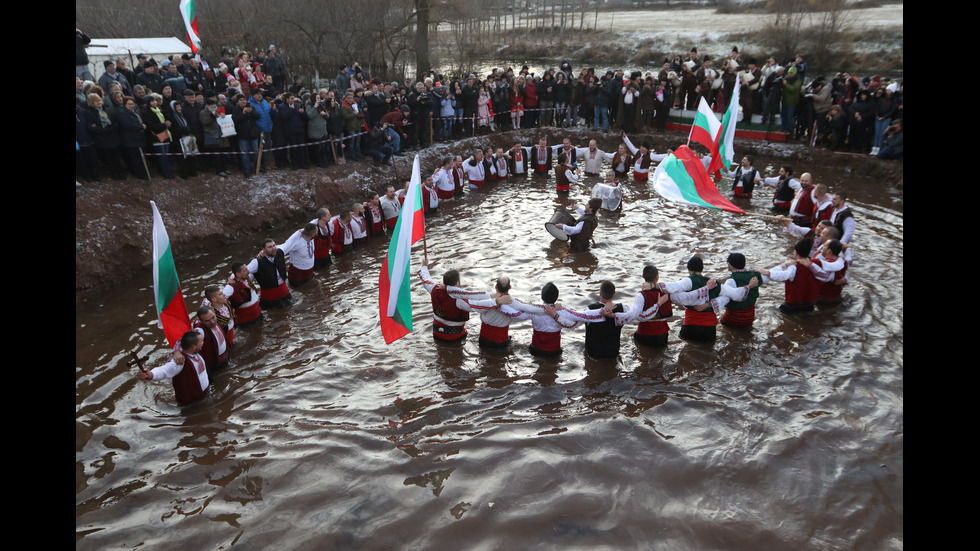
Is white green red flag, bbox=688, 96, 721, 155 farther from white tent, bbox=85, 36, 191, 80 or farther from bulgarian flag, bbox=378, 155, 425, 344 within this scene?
white tent, bbox=85, 36, 191, 80

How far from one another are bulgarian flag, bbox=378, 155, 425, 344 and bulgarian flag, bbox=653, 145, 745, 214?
497cm

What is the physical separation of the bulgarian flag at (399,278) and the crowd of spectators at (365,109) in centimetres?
782

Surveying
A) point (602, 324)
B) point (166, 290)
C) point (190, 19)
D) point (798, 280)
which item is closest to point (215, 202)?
point (166, 290)

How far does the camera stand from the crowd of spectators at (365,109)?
1231cm

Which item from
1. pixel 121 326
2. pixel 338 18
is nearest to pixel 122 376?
pixel 121 326

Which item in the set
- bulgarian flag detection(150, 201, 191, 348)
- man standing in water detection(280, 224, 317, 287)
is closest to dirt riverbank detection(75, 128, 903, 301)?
man standing in water detection(280, 224, 317, 287)

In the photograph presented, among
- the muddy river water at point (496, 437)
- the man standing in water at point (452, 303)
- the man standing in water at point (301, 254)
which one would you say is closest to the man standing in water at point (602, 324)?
the muddy river water at point (496, 437)

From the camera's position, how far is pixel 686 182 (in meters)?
10.5

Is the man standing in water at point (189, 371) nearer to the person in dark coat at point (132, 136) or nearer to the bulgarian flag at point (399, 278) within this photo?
the bulgarian flag at point (399, 278)

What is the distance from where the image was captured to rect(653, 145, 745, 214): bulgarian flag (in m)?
10.3

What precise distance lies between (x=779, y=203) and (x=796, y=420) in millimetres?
8092

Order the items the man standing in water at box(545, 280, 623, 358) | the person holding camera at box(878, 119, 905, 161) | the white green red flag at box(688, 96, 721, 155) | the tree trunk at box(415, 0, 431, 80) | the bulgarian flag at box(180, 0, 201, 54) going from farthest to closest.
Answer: the tree trunk at box(415, 0, 431, 80) < the bulgarian flag at box(180, 0, 201, 54) < the person holding camera at box(878, 119, 905, 161) < the white green red flag at box(688, 96, 721, 155) < the man standing in water at box(545, 280, 623, 358)

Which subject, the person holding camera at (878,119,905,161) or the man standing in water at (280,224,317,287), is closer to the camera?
the man standing in water at (280,224,317,287)
